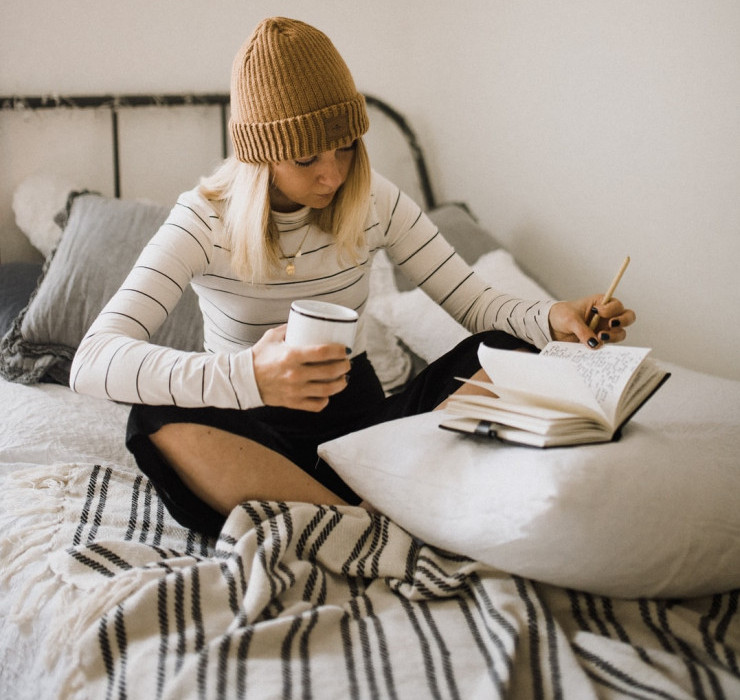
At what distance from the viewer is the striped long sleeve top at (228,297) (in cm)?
93

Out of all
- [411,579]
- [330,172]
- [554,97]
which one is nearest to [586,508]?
[411,579]

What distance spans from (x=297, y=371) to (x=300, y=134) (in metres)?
0.38

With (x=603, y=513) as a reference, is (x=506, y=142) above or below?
above

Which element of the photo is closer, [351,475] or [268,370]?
[268,370]

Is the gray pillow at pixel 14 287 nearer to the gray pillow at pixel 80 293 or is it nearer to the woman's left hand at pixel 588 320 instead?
the gray pillow at pixel 80 293

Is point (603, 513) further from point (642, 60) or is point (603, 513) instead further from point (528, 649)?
point (642, 60)

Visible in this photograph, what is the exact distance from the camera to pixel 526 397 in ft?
2.94

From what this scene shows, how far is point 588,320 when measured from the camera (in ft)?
3.73

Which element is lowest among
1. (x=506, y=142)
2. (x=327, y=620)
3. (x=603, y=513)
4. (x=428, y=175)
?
(x=327, y=620)

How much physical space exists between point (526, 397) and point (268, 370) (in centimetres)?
32

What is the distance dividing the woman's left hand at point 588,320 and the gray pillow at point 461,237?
27.6 inches

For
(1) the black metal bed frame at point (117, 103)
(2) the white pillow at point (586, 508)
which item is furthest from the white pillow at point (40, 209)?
(2) the white pillow at point (586, 508)

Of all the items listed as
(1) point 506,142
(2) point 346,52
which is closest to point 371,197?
(1) point 506,142

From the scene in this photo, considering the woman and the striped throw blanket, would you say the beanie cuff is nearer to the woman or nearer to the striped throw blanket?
the woman
